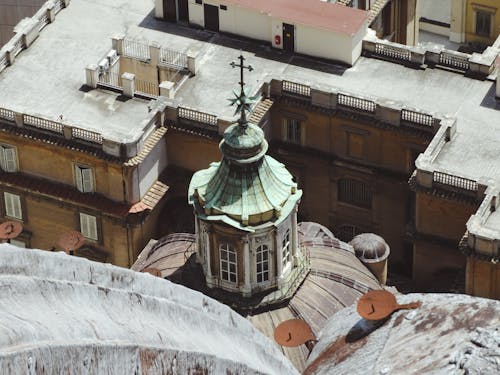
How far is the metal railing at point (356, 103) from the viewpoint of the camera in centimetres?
9969

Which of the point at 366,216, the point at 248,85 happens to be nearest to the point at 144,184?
the point at 248,85

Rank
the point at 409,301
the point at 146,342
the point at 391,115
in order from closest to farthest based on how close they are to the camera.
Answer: the point at 146,342 < the point at 409,301 < the point at 391,115

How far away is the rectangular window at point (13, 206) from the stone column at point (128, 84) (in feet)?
39.3

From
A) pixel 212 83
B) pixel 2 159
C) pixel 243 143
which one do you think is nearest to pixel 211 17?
pixel 212 83

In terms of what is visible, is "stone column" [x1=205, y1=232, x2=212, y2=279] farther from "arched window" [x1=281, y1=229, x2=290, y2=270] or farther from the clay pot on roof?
the clay pot on roof

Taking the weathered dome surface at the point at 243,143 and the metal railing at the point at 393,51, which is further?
the metal railing at the point at 393,51

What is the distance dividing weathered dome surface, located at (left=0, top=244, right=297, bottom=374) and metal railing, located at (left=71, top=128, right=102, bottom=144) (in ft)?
231

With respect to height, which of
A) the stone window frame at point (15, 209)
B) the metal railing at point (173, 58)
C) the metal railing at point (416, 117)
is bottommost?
the stone window frame at point (15, 209)

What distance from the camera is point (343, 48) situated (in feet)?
345

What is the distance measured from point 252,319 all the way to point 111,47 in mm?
37930

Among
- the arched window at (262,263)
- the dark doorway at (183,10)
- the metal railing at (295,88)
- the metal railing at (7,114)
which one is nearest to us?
the arched window at (262,263)

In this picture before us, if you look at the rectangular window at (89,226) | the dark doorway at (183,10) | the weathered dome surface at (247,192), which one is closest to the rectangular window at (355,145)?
the dark doorway at (183,10)

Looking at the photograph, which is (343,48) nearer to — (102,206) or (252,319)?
(102,206)

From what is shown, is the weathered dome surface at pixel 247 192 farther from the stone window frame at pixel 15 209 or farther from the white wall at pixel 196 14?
the white wall at pixel 196 14
